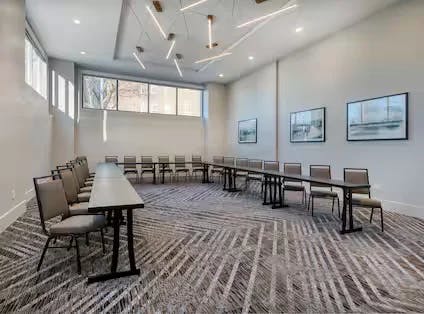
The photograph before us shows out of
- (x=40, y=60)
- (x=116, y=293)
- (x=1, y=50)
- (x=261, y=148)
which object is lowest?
(x=116, y=293)

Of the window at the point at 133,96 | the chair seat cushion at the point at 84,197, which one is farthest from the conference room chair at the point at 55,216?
the window at the point at 133,96

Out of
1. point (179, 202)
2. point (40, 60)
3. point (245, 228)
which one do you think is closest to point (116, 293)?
point (245, 228)

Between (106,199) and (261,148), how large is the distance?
272 inches

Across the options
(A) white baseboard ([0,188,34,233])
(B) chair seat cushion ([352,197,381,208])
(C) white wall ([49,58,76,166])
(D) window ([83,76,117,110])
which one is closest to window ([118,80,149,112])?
(D) window ([83,76,117,110])

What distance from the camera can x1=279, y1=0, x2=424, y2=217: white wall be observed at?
4.48 metres

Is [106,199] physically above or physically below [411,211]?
above

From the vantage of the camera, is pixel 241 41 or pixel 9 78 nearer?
pixel 9 78

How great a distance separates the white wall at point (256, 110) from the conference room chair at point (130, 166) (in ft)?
13.0

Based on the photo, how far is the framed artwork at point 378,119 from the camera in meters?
4.66

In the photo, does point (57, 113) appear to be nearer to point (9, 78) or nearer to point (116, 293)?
point (9, 78)

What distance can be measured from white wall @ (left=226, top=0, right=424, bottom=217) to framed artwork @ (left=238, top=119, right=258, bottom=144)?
1011 millimetres

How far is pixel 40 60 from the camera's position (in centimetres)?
682

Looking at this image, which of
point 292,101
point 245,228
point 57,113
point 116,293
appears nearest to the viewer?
point 116,293

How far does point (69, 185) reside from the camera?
3.42 meters
